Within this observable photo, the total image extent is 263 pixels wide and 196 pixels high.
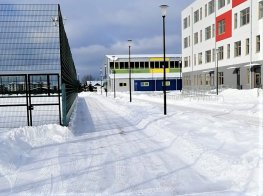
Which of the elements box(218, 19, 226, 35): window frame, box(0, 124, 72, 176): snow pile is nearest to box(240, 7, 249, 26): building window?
box(218, 19, 226, 35): window frame

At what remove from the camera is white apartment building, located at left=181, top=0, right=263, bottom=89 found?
A: 29984 millimetres

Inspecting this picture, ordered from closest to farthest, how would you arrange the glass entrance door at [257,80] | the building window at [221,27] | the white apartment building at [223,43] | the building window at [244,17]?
the glass entrance door at [257,80], the white apartment building at [223,43], the building window at [244,17], the building window at [221,27]

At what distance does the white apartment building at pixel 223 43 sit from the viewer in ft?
98.4

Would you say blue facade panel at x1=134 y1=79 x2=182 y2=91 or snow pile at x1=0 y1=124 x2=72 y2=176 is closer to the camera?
snow pile at x1=0 y1=124 x2=72 y2=176

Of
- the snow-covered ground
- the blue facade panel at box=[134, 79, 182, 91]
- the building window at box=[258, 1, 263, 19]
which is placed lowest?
the snow-covered ground

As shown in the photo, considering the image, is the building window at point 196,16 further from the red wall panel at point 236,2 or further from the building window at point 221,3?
the red wall panel at point 236,2

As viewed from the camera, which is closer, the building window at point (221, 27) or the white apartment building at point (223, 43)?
the white apartment building at point (223, 43)

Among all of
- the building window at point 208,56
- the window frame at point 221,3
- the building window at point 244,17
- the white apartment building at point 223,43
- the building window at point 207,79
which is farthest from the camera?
the building window at point 207,79

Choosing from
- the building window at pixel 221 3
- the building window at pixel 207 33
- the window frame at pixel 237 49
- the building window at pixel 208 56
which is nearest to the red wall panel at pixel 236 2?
the building window at pixel 221 3

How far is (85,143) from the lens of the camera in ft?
27.6

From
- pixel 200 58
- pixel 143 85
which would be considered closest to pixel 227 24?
pixel 200 58

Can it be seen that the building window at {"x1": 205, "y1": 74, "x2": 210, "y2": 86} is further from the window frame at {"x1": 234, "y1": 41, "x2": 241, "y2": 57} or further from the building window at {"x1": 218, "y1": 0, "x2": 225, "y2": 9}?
the building window at {"x1": 218, "y1": 0, "x2": 225, "y2": 9}

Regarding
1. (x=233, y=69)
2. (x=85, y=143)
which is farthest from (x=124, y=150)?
(x=233, y=69)

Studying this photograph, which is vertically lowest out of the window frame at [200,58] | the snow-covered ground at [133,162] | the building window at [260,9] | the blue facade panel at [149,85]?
the snow-covered ground at [133,162]
